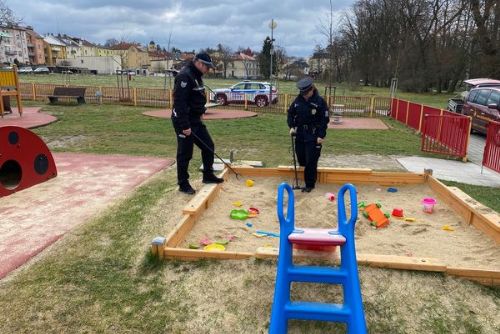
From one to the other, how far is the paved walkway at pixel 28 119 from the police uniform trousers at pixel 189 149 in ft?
30.3

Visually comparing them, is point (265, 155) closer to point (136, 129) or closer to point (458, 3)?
point (136, 129)

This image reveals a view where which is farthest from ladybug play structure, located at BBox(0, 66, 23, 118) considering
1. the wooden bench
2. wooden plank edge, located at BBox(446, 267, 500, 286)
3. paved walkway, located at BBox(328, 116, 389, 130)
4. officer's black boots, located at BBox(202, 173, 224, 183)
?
wooden plank edge, located at BBox(446, 267, 500, 286)

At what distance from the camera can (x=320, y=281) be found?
2.98 meters

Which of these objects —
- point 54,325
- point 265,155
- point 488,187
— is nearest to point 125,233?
point 54,325

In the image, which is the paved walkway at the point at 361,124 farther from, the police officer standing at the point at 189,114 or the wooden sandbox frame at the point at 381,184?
the police officer standing at the point at 189,114

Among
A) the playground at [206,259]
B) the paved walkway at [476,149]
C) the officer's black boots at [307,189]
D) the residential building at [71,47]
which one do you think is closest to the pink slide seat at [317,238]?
the playground at [206,259]

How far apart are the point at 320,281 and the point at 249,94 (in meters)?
18.9

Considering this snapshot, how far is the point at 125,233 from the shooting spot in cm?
447

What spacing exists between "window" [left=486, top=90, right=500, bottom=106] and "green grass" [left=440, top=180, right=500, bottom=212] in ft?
24.3

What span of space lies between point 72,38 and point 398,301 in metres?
156

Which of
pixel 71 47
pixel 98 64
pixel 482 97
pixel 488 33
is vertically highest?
pixel 71 47

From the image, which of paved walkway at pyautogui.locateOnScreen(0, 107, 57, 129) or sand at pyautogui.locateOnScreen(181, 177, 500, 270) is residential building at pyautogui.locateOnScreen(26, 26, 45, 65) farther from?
sand at pyautogui.locateOnScreen(181, 177, 500, 270)

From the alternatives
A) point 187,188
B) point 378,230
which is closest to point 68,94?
point 187,188

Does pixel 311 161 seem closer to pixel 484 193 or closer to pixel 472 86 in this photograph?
pixel 484 193
